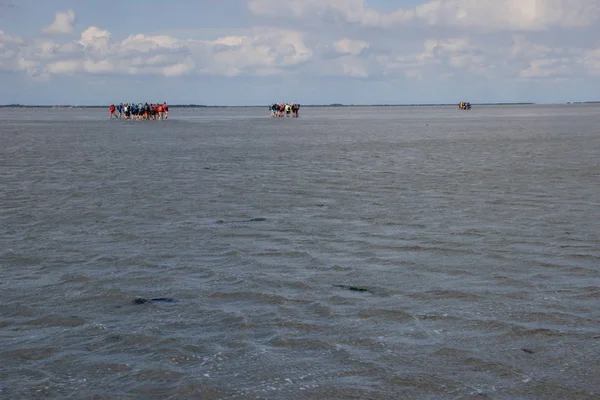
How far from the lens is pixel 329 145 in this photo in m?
37.8

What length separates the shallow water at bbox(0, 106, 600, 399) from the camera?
5934 mm

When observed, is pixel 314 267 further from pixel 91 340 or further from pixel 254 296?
pixel 91 340

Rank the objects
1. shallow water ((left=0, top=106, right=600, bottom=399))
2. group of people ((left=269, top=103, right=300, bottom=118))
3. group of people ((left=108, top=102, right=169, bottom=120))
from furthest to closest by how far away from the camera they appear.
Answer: group of people ((left=269, top=103, right=300, bottom=118))
group of people ((left=108, top=102, right=169, bottom=120))
shallow water ((left=0, top=106, right=600, bottom=399))

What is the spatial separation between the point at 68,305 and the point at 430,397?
4469 millimetres

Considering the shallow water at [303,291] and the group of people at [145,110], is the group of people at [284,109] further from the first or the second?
the shallow water at [303,291]

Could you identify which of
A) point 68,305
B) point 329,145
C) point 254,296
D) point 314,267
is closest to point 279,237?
point 314,267

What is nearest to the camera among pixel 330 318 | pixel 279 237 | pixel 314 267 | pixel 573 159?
pixel 330 318

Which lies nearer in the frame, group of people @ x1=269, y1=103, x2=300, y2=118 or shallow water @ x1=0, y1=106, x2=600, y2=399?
shallow water @ x1=0, y1=106, x2=600, y2=399

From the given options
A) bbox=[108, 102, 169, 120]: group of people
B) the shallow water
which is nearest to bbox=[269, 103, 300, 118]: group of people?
bbox=[108, 102, 169, 120]: group of people

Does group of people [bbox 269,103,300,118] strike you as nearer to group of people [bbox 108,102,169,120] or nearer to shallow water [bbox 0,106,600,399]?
group of people [bbox 108,102,169,120]

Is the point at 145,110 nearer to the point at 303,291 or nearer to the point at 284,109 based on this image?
the point at 284,109

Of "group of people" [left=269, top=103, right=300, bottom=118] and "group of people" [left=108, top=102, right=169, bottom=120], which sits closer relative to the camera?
"group of people" [left=108, top=102, right=169, bottom=120]

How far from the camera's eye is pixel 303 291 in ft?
28.0

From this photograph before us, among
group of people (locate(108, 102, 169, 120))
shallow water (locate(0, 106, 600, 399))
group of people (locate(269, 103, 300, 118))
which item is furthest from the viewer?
group of people (locate(269, 103, 300, 118))
